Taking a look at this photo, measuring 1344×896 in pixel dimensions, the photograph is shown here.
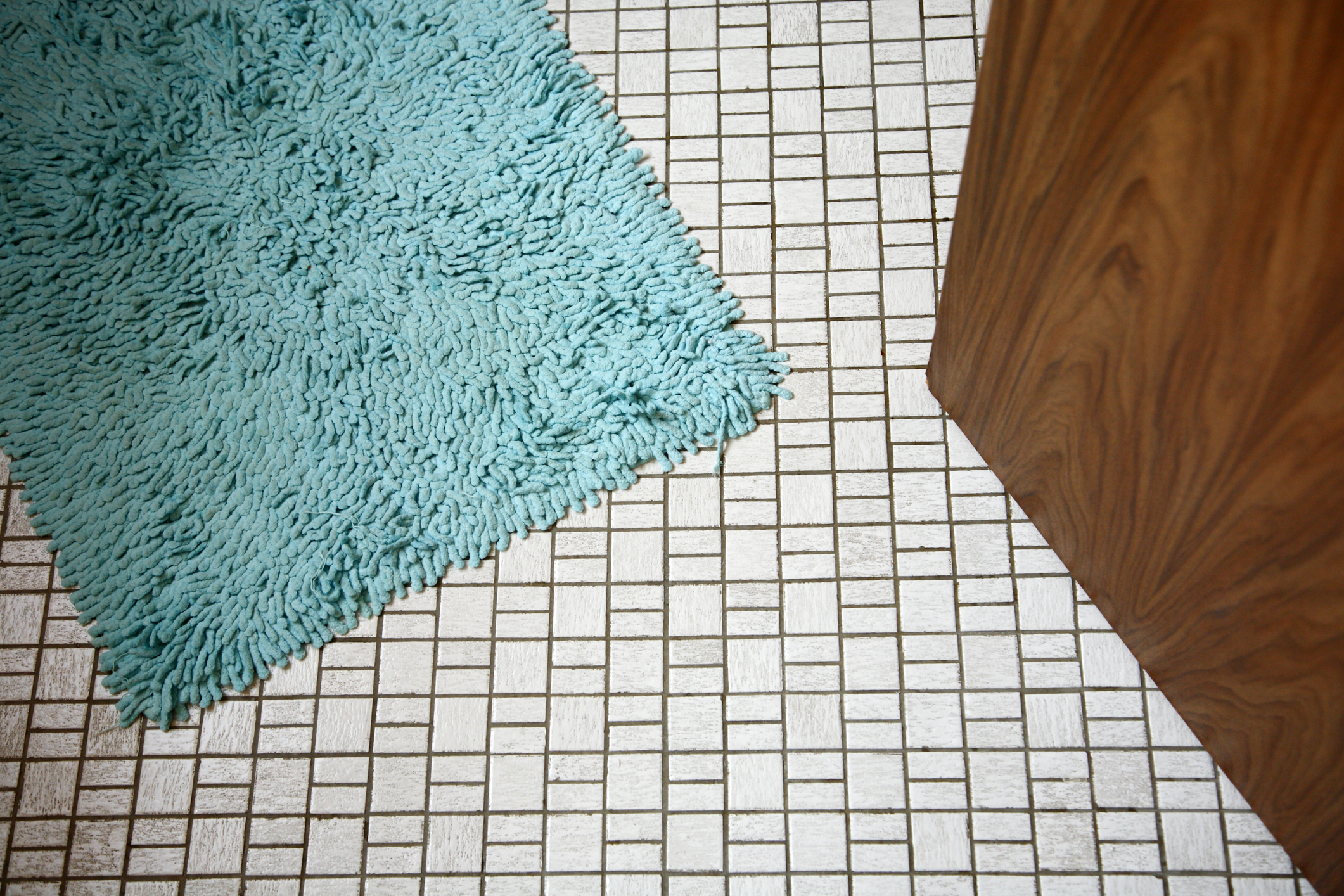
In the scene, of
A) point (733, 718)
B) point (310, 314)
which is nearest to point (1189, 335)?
point (733, 718)

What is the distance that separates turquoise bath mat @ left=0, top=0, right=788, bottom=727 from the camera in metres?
1.23

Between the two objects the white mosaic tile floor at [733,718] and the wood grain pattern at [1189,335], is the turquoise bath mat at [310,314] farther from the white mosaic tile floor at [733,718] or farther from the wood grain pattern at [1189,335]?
the wood grain pattern at [1189,335]

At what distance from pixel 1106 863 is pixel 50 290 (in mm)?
1463

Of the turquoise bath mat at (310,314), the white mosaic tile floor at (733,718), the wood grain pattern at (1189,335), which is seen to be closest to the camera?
the wood grain pattern at (1189,335)

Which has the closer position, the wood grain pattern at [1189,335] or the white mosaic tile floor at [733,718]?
the wood grain pattern at [1189,335]

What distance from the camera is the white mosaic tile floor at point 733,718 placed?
1.11 meters

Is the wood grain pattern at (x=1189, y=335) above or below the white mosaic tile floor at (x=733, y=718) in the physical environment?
above

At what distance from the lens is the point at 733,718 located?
116 cm

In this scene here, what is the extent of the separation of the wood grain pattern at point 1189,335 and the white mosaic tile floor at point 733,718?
10 centimetres

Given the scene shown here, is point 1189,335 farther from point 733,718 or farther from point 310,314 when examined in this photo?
point 310,314

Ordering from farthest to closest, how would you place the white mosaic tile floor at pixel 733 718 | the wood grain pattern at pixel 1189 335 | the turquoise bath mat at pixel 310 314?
the turquoise bath mat at pixel 310 314 → the white mosaic tile floor at pixel 733 718 → the wood grain pattern at pixel 1189 335

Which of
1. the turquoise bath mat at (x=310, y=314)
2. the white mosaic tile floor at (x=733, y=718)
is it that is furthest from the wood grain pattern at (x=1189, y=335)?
the turquoise bath mat at (x=310, y=314)

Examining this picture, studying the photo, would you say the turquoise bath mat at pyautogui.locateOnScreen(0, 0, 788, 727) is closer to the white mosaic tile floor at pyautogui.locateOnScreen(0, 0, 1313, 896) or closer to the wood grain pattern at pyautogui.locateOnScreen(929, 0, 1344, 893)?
the white mosaic tile floor at pyautogui.locateOnScreen(0, 0, 1313, 896)

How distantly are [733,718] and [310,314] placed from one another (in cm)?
74
